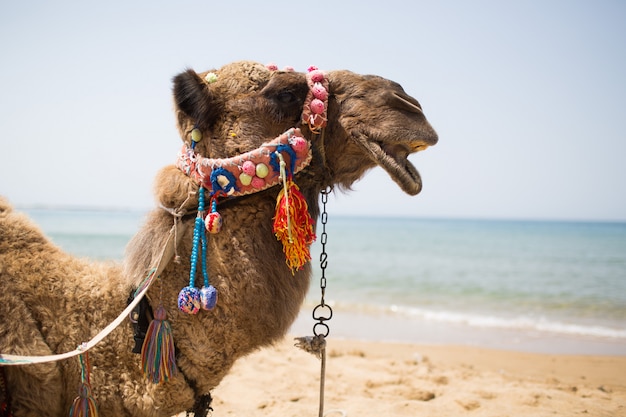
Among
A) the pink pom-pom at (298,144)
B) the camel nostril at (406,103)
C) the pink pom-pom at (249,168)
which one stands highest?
the camel nostril at (406,103)

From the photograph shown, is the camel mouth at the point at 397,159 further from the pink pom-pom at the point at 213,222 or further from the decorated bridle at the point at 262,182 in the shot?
the pink pom-pom at the point at 213,222

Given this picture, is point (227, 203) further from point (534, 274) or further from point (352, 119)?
point (534, 274)

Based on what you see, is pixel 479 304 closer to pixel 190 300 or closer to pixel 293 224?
pixel 293 224

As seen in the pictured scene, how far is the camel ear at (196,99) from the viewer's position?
1.95 meters

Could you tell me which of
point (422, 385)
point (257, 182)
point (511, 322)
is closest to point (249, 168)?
point (257, 182)

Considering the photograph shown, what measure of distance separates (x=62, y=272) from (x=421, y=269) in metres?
21.6

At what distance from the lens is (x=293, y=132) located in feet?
6.59

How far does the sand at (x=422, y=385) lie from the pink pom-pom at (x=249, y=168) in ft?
8.67

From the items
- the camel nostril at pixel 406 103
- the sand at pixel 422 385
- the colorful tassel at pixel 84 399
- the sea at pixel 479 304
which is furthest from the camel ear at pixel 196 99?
the sand at pixel 422 385

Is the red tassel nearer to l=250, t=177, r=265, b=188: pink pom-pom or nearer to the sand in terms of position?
l=250, t=177, r=265, b=188: pink pom-pom

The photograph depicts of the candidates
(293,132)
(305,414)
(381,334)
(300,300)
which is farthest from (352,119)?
(381,334)

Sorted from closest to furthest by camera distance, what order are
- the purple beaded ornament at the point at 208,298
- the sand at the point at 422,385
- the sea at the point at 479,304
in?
the purple beaded ornament at the point at 208,298
the sand at the point at 422,385
the sea at the point at 479,304

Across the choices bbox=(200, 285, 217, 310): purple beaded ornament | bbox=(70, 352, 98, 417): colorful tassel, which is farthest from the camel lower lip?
bbox=(70, 352, 98, 417): colorful tassel

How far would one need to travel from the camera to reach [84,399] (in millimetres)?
1910
